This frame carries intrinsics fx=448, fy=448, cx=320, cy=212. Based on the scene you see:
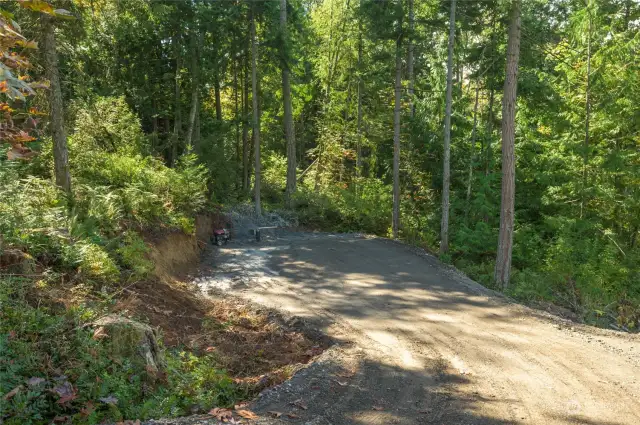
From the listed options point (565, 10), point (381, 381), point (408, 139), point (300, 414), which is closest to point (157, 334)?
point (300, 414)

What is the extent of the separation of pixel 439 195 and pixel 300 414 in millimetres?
21909

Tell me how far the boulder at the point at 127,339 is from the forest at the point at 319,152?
0.30m

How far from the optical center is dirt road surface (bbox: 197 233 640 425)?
5.89 meters

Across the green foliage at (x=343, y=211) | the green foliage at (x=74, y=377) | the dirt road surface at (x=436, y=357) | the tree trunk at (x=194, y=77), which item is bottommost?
the dirt road surface at (x=436, y=357)

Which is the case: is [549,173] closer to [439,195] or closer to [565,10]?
[439,195]

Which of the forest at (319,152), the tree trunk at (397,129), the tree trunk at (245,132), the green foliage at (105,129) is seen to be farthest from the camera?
the tree trunk at (245,132)

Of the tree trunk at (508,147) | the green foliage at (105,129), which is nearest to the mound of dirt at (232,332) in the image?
the tree trunk at (508,147)

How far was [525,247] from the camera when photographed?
19.6 metres

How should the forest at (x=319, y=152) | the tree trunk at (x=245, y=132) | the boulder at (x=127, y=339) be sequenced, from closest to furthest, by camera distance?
the boulder at (x=127, y=339) → the forest at (x=319, y=152) → the tree trunk at (x=245, y=132)

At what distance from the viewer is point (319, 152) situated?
1270 inches

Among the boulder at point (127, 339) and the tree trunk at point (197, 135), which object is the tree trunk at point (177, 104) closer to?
the tree trunk at point (197, 135)

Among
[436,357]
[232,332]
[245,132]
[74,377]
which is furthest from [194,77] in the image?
[74,377]

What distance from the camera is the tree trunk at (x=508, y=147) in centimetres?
1314

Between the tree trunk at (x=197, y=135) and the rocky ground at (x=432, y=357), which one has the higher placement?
the tree trunk at (x=197, y=135)
